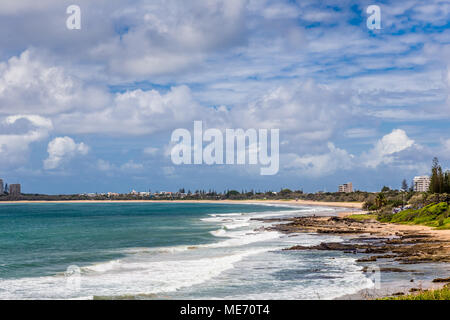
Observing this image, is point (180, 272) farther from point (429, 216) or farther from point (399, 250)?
point (429, 216)

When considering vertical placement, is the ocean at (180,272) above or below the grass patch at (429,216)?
below

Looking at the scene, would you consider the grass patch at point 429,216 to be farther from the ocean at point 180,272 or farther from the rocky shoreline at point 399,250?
the ocean at point 180,272

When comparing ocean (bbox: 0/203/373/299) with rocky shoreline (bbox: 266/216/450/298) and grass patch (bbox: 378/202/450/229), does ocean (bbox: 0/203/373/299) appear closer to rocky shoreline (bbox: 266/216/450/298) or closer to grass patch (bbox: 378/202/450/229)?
rocky shoreline (bbox: 266/216/450/298)

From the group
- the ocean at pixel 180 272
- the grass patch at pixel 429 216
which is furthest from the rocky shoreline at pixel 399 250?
the grass patch at pixel 429 216

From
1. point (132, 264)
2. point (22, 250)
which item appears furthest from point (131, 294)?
point (22, 250)

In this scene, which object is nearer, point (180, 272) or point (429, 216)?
point (180, 272)

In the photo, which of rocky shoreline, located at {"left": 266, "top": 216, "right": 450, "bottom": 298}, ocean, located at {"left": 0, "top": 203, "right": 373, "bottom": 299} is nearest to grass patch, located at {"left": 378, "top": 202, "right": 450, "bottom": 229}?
rocky shoreline, located at {"left": 266, "top": 216, "right": 450, "bottom": 298}

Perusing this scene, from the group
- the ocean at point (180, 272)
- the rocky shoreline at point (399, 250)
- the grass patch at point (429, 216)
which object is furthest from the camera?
the grass patch at point (429, 216)

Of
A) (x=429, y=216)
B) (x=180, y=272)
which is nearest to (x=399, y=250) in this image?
(x=180, y=272)

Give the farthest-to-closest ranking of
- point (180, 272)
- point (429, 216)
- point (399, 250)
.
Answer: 1. point (429, 216)
2. point (399, 250)
3. point (180, 272)

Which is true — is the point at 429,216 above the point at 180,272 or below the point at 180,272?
above
